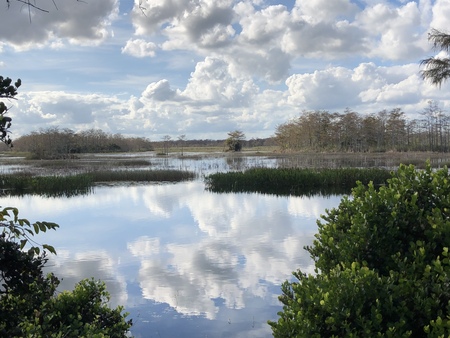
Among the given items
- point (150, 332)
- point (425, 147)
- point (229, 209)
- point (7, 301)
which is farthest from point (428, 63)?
point (425, 147)

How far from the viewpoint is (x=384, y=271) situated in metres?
2.48

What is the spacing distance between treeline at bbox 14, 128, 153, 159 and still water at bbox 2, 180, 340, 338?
38425 millimetres

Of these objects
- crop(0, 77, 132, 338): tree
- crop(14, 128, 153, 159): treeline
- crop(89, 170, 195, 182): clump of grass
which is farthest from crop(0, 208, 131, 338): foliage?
crop(14, 128, 153, 159): treeline

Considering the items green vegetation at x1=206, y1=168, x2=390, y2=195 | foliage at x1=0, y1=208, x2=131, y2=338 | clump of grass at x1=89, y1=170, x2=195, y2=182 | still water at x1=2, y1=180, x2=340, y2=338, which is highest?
foliage at x1=0, y1=208, x2=131, y2=338

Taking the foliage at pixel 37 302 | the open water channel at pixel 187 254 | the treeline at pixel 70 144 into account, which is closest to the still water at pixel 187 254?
the open water channel at pixel 187 254

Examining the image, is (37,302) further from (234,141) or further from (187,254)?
(234,141)

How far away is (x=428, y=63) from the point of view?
26.0 meters

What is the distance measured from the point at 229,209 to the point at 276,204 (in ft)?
6.91

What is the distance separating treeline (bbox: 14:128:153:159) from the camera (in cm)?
5331

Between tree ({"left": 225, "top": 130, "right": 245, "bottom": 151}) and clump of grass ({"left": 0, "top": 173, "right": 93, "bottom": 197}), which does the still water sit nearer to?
clump of grass ({"left": 0, "top": 173, "right": 93, "bottom": 197})

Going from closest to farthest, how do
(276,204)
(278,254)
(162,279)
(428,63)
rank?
(162,279) → (278,254) → (276,204) → (428,63)

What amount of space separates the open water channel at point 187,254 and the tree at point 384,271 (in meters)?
2.85

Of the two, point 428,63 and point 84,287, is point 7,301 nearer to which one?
point 84,287

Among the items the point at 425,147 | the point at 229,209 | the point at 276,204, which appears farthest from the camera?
the point at 425,147
